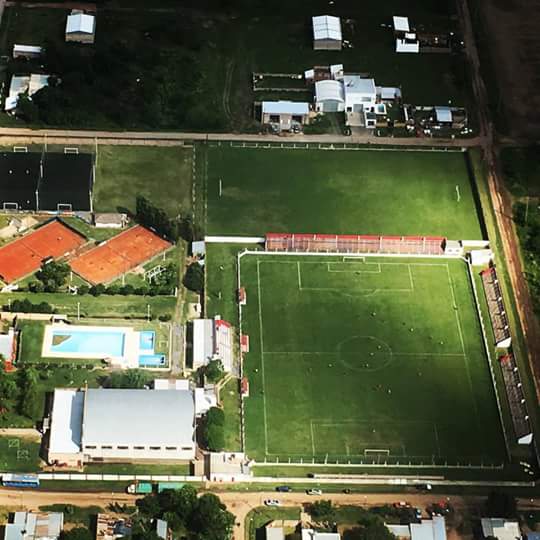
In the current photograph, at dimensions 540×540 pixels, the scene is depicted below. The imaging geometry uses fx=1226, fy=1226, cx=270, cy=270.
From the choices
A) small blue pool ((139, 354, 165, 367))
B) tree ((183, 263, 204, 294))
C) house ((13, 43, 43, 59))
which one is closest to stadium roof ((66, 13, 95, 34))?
house ((13, 43, 43, 59))

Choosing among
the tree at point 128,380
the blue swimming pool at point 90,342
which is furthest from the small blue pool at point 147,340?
the tree at point 128,380

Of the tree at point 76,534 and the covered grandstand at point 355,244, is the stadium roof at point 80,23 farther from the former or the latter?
the tree at point 76,534

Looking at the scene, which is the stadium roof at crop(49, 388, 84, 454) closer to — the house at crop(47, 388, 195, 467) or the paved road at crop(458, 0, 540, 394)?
the house at crop(47, 388, 195, 467)

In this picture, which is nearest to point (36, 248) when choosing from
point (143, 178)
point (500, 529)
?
point (143, 178)

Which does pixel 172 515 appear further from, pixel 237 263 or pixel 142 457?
pixel 237 263

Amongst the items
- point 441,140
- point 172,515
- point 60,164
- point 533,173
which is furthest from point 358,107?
point 172,515

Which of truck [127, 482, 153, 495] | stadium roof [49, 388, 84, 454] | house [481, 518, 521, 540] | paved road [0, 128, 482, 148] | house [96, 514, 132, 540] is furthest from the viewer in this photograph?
paved road [0, 128, 482, 148]
